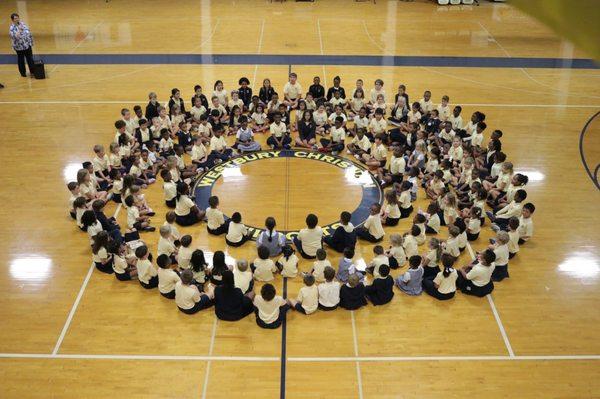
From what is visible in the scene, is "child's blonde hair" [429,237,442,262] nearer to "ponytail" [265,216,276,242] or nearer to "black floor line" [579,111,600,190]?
"ponytail" [265,216,276,242]

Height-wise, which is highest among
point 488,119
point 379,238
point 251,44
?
point 251,44

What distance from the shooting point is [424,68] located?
18.6 m

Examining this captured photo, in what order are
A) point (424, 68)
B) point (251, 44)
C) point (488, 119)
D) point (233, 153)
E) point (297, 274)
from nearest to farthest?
point (297, 274) → point (233, 153) → point (488, 119) → point (424, 68) → point (251, 44)

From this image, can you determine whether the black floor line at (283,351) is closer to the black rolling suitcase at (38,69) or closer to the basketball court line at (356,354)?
the basketball court line at (356,354)

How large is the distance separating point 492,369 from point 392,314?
1.62 meters

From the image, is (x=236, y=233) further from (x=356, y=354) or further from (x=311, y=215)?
(x=356, y=354)

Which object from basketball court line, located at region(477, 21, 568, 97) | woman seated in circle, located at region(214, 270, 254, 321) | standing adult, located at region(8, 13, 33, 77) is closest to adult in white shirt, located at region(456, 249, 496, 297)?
woman seated in circle, located at region(214, 270, 254, 321)

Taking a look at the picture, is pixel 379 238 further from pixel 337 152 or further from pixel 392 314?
pixel 337 152

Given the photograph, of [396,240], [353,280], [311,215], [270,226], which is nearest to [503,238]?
[396,240]

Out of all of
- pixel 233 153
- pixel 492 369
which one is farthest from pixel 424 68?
pixel 492 369

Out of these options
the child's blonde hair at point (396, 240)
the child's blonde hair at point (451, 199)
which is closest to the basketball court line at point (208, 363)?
the child's blonde hair at point (396, 240)

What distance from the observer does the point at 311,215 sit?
30.7 ft

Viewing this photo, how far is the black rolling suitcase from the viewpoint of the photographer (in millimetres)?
17234

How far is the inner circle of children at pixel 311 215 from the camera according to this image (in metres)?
8.68
